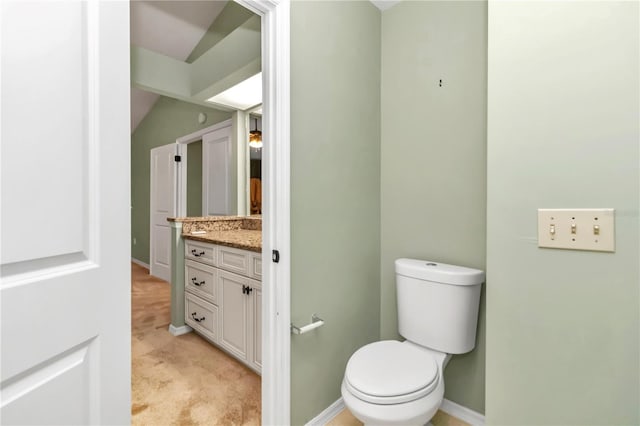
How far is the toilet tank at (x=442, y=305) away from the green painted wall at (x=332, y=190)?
12.7 inches

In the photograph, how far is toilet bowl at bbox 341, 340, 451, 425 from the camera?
1.11 metres

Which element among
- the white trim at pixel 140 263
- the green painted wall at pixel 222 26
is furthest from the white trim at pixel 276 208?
the white trim at pixel 140 263

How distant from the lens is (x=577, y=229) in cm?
99

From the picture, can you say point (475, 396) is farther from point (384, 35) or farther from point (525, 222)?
point (384, 35)

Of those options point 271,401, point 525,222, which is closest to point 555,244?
point 525,222

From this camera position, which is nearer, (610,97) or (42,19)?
(42,19)

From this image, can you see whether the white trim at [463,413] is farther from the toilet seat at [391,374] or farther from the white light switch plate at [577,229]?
the white light switch plate at [577,229]

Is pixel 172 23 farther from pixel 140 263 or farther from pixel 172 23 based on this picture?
pixel 140 263

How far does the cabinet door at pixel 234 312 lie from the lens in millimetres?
1895

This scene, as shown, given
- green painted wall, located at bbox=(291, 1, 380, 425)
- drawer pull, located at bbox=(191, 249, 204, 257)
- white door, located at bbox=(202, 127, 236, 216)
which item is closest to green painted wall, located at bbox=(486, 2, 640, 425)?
green painted wall, located at bbox=(291, 1, 380, 425)

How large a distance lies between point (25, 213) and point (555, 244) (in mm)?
1432

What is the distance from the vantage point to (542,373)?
3.47 ft

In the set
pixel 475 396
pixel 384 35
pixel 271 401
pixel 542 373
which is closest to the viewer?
pixel 542 373

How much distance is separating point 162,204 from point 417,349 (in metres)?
4.30
